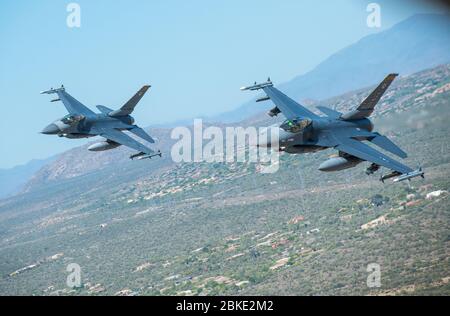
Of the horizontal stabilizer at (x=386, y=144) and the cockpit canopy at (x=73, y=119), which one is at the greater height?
the cockpit canopy at (x=73, y=119)

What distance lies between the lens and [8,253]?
15525 centimetres

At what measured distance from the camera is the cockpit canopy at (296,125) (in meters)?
54.7

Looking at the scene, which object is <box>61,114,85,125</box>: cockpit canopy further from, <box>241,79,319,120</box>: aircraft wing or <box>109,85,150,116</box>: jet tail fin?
<box>241,79,319,120</box>: aircraft wing

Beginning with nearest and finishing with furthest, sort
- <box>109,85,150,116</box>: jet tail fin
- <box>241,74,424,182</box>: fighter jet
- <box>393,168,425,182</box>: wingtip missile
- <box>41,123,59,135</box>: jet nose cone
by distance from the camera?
<box>393,168,425,182</box>: wingtip missile, <box>241,74,424,182</box>: fighter jet, <box>109,85,150,116</box>: jet tail fin, <box>41,123,59,135</box>: jet nose cone

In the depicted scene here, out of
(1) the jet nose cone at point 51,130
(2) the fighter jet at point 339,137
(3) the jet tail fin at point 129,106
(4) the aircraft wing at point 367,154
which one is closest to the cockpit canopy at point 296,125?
(2) the fighter jet at point 339,137

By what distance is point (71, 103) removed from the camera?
69.9 m

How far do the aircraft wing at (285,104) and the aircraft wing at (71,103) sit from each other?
661 inches

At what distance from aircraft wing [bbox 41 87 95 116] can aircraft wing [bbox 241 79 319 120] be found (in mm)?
16800

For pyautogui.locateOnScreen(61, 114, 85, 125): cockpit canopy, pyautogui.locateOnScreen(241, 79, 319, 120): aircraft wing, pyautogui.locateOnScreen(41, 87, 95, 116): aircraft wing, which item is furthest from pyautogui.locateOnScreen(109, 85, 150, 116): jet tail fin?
pyautogui.locateOnScreen(241, 79, 319, 120): aircraft wing

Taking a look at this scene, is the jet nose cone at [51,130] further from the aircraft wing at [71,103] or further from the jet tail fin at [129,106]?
the jet tail fin at [129,106]

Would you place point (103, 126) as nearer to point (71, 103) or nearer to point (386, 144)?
point (71, 103)

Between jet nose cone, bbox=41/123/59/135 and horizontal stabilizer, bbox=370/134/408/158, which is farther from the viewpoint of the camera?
jet nose cone, bbox=41/123/59/135

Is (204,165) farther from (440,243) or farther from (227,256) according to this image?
(440,243)

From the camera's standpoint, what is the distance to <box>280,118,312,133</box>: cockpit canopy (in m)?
54.7
